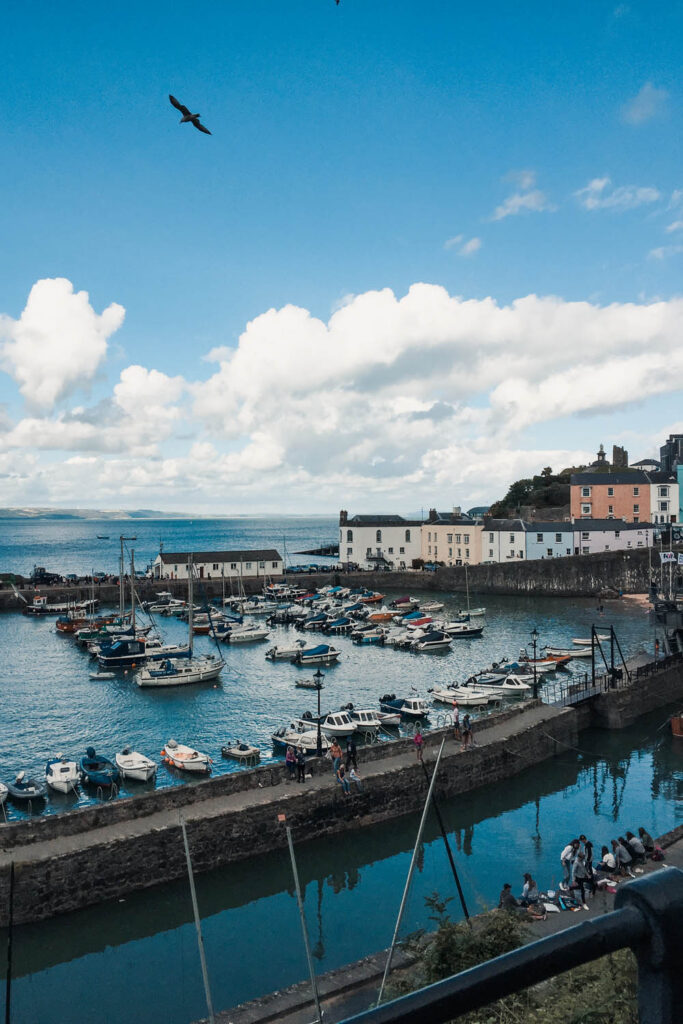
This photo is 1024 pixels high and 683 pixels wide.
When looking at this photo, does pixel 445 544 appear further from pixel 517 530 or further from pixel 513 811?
pixel 513 811

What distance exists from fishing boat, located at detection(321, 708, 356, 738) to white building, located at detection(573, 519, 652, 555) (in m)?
54.5

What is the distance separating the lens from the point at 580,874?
53.7 feet

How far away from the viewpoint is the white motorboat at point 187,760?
26531 millimetres

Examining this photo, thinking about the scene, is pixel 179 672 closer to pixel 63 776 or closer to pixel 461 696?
pixel 461 696

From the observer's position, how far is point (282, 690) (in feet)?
132

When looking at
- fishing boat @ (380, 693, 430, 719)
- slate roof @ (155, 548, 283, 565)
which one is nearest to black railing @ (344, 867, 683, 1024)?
fishing boat @ (380, 693, 430, 719)

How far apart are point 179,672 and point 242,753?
47.1ft

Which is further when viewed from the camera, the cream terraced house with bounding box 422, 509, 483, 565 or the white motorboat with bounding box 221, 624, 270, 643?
the cream terraced house with bounding box 422, 509, 483, 565

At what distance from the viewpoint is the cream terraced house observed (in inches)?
3322

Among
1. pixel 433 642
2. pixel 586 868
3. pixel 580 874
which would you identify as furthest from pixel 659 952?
pixel 433 642

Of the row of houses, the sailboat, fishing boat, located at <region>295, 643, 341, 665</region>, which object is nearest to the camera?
the sailboat

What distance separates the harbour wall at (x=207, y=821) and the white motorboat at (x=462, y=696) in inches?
365

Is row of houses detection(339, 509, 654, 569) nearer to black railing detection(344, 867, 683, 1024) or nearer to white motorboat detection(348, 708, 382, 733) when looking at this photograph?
white motorboat detection(348, 708, 382, 733)

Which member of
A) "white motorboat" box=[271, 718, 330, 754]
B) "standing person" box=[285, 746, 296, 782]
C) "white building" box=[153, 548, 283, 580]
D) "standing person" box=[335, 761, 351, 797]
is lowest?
"white motorboat" box=[271, 718, 330, 754]
